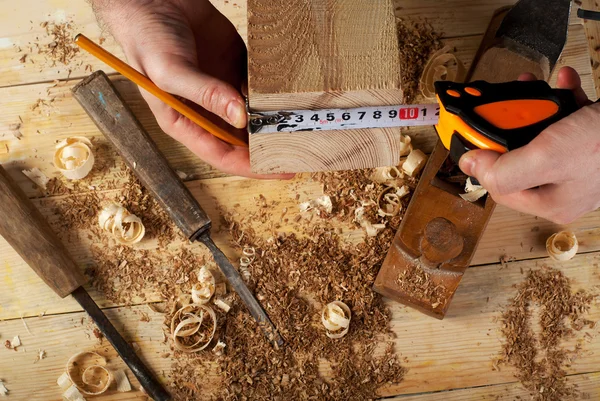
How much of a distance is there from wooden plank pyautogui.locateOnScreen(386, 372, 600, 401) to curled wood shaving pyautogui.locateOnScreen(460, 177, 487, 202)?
0.53 meters

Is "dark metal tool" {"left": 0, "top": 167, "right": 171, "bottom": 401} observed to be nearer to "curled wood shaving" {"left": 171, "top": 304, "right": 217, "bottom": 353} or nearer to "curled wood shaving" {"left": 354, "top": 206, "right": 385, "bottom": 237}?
"curled wood shaving" {"left": 171, "top": 304, "right": 217, "bottom": 353}

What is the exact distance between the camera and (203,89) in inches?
49.6

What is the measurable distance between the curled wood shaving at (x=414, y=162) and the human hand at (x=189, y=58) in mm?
344

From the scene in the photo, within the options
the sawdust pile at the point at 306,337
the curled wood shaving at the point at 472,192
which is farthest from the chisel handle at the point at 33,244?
the curled wood shaving at the point at 472,192

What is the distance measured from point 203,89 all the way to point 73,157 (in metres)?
0.58

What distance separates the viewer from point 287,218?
1.64m

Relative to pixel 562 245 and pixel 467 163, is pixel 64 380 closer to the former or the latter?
pixel 467 163

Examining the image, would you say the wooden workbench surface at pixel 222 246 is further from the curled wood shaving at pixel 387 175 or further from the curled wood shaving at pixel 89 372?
the curled wood shaving at pixel 387 175

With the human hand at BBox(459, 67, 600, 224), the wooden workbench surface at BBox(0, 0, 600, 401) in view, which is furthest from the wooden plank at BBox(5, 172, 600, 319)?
the human hand at BBox(459, 67, 600, 224)

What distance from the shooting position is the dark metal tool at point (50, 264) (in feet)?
4.96

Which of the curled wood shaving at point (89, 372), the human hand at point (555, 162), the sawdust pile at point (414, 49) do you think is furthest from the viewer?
the sawdust pile at point (414, 49)

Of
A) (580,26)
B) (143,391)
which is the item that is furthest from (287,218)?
(580,26)

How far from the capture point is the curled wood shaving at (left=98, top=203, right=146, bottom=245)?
157 centimetres

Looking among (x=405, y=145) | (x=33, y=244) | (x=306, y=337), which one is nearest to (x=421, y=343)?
(x=306, y=337)
